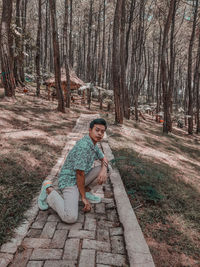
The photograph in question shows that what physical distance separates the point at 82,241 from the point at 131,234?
2.03 feet

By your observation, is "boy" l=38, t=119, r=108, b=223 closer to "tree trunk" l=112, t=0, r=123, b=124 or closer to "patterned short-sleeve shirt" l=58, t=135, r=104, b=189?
"patterned short-sleeve shirt" l=58, t=135, r=104, b=189

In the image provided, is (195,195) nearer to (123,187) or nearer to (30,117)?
(123,187)

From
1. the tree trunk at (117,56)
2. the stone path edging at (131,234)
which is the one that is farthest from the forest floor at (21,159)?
the tree trunk at (117,56)

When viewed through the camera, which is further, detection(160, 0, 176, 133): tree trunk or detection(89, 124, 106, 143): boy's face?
detection(160, 0, 176, 133): tree trunk

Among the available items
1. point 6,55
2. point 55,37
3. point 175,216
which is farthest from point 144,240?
point 55,37

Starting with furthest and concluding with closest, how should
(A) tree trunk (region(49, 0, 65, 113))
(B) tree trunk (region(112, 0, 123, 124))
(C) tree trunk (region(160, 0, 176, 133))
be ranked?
(A) tree trunk (region(49, 0, 65, 113)) → (C) tree trunk (region(160, 0, 176, 133)) → (B) tree trunk (region(112, 0, 123, 124))

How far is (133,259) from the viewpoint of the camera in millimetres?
2457

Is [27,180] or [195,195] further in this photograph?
[195,195]

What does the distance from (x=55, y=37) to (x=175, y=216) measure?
10.3m

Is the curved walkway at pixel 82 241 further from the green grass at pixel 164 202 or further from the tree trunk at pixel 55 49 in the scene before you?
the tree trunk at pixel 55 49

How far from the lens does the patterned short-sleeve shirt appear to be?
315 cm

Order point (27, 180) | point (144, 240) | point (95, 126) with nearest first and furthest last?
point (144, 240) → point (95, 126) → point (27, 180)

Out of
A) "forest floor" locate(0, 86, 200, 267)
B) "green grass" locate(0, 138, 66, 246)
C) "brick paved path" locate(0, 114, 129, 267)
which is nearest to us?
"brick paved path" locate(0, 114, 129, 267)

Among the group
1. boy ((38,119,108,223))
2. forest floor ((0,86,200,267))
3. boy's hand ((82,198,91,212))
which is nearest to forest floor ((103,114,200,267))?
forest floor ((0,86,200,267))
